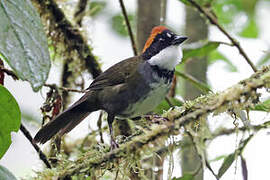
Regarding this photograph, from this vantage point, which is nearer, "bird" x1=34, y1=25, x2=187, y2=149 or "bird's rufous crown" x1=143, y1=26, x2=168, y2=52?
"bird" x1=34, y1=25, x2=187, y2=149

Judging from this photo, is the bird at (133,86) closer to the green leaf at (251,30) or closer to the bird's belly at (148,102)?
the bird's belly at (148,102)

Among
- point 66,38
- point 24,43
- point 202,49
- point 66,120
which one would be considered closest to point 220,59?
point 202,49

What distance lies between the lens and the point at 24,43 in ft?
4.96

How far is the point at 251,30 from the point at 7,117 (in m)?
3.39

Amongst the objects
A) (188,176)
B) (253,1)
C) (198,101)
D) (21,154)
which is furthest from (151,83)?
(21,154)

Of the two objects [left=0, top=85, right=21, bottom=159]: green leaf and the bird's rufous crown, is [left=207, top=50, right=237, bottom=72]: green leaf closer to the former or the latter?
the bird's rufous crown

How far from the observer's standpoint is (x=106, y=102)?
3098 millimetres

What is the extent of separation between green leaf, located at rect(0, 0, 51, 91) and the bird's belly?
134 centimetres

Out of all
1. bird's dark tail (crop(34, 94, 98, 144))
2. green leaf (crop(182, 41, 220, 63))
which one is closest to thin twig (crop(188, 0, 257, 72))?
green leaf (crop(182, 41, 220, 63))

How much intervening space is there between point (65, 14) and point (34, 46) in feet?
6.01

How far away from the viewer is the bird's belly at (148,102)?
2.85 metres

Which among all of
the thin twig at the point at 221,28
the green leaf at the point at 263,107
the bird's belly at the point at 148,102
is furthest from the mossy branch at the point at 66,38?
the green leaf at the point at 263,107

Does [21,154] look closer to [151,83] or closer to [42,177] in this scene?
[151,83]

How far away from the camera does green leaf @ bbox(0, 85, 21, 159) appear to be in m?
1.71
